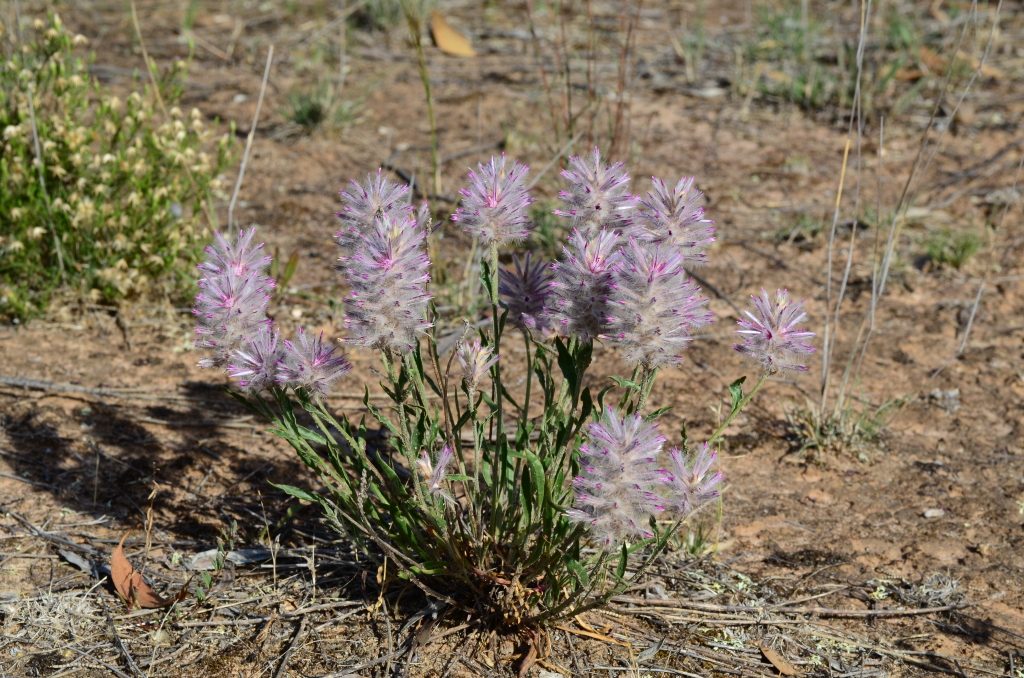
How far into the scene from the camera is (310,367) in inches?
85.1

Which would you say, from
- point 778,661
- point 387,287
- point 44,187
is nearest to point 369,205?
point 387,287

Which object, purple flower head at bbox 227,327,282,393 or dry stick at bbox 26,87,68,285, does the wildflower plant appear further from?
dry stick at bbox 26,87,68,285

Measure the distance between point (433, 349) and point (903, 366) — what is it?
2.79 metres

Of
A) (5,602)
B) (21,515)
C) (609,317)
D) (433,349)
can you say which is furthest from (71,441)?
(609,317)

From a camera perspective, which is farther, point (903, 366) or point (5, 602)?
point (903, 366)

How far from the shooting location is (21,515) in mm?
3102

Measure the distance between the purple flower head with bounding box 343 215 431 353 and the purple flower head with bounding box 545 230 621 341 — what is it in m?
0.31

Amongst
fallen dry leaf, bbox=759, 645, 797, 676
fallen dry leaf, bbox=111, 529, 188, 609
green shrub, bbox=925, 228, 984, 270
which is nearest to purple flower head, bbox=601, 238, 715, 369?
fallen dry leaf, bbox=759, 645, 797, 676

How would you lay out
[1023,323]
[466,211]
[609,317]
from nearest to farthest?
[609,317], [466,211], [1023,323]

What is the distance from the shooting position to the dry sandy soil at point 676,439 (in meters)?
2.70

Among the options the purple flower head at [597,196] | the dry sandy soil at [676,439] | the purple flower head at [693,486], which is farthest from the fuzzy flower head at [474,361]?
the dry sandy soil at [676,439]

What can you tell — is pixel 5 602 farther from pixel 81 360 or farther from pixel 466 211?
pixel 466 211

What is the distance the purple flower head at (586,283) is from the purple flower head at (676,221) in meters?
0.09

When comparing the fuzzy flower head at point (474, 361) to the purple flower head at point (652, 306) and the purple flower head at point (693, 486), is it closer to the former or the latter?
the purple flower head at point (652, 306)
